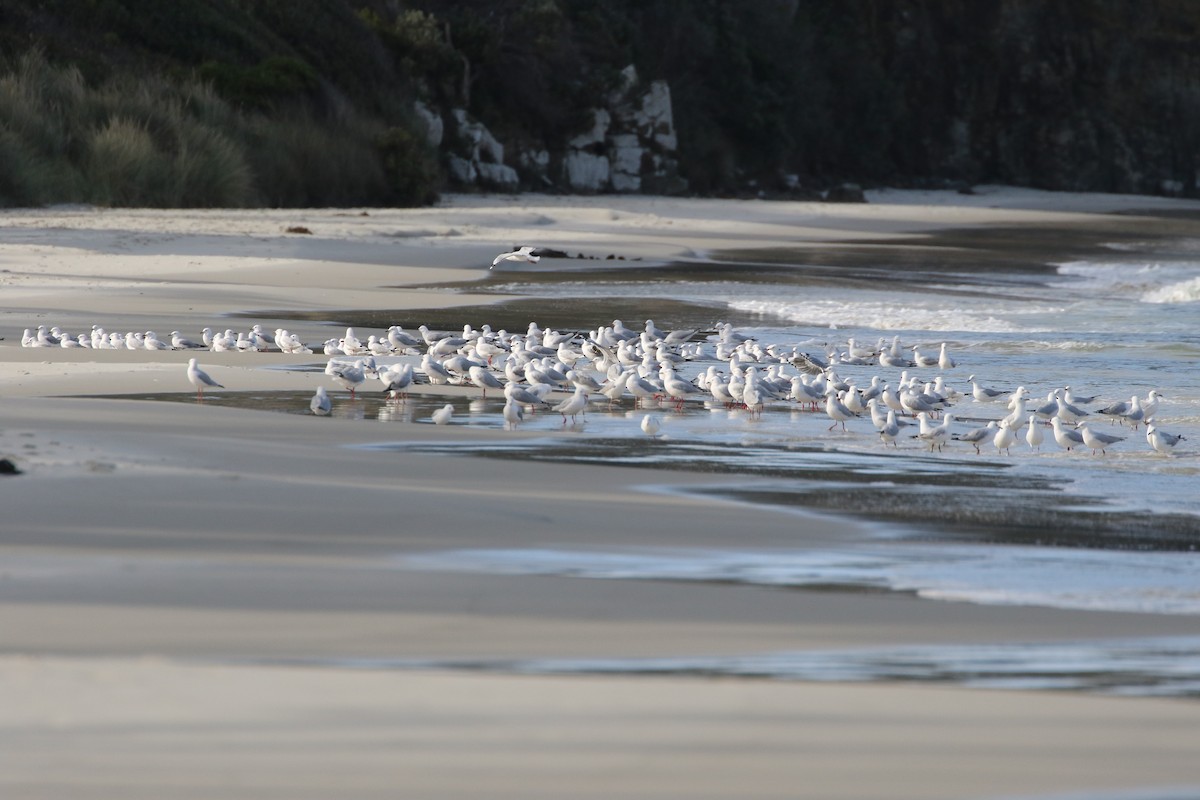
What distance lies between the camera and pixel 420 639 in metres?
4.19

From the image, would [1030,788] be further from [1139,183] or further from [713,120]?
[1139,183]

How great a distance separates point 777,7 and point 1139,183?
77.1ft

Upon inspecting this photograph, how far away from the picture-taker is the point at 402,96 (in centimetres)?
3969

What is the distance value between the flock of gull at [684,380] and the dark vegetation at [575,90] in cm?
1377

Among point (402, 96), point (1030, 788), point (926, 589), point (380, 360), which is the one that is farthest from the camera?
point (402, 96)

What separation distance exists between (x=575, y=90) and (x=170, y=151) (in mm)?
21238

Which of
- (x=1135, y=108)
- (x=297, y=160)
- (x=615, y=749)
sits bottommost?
(x=615, y=749)

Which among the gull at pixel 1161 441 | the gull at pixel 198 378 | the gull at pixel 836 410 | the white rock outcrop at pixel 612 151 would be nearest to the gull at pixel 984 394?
the gull at pixel 836 410

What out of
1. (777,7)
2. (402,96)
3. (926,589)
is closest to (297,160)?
(402,96)

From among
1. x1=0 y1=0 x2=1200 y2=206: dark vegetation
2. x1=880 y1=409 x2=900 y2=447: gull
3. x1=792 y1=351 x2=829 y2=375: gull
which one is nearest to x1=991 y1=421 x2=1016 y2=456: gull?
x1=880 y1=409 x2=900 y2=447: gull

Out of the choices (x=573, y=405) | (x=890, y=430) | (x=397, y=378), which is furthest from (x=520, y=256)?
(x=890, y=430)

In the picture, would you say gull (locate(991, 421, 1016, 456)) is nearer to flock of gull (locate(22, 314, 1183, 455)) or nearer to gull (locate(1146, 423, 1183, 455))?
flock of gull (locate(22, 314, 1183, 455))

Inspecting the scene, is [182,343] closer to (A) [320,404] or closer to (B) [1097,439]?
(A) [320,404]

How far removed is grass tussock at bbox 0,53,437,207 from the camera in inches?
990
